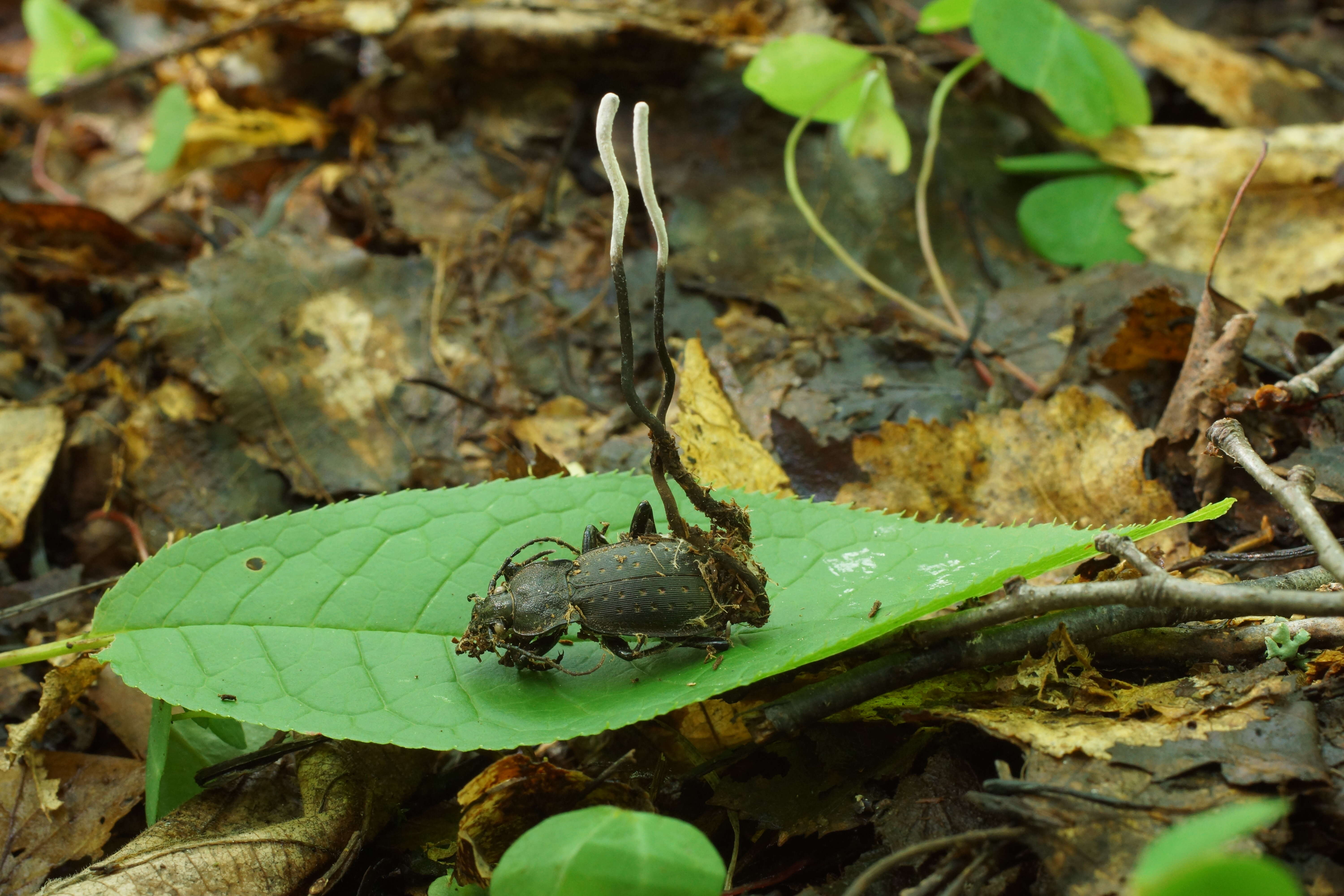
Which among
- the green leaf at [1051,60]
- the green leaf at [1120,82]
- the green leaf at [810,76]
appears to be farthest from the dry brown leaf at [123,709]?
the green leaf at [1120,82]

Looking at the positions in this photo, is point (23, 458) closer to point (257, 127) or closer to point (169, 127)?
point (169, 127)

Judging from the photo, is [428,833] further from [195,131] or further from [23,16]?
[23,16]

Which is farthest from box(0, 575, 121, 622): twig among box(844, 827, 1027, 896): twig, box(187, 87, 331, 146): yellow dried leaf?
box(187, 87, 331, 146): yellow dried leaf

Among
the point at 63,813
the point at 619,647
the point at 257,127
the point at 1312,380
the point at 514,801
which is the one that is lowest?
the point at 63,813

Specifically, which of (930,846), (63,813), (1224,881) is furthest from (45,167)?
(1224,881)

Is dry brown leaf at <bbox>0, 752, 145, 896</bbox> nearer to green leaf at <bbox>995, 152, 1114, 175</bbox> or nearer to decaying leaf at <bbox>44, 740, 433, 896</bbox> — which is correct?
decaying leaf at <bbox>44, 740, 433, 896</bbox>

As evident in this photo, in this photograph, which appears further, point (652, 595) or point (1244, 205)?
point (1244, 205)

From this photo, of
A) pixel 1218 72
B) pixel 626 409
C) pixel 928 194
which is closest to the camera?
pixel 626 409
